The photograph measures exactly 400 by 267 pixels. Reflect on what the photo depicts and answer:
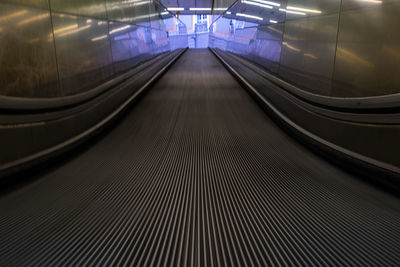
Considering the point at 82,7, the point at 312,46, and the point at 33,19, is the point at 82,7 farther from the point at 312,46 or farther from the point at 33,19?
the point at 312,46

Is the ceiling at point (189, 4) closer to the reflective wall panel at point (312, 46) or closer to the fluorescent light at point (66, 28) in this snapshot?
the reflective wall panel at point (312, 46)

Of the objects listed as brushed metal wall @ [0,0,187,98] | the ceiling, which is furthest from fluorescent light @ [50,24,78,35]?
the ceiling

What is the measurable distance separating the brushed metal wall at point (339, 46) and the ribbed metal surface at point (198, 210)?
3.41 ft

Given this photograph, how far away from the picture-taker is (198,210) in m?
2.08

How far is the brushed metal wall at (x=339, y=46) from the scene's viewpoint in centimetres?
282

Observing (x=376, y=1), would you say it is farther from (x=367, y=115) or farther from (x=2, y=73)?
(x=2, y=73)

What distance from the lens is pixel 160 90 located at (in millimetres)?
7184

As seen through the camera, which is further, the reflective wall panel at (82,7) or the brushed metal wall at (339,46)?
the reflective wall panel at (82,7)

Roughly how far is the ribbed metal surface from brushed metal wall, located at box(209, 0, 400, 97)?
104 cm

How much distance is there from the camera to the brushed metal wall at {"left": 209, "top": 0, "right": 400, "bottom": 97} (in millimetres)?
2824

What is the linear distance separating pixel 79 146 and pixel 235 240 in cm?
250

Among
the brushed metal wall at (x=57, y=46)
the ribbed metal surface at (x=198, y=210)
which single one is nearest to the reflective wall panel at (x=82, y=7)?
the brushed metal wall at (x=57, y=46)

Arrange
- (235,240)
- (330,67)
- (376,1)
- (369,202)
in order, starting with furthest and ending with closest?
(330,67)
(376,1)
(369,202)
(235,240)

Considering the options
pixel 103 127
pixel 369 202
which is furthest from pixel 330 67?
pixel 103 127
